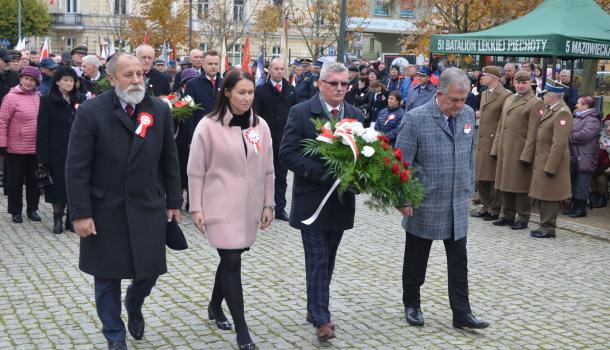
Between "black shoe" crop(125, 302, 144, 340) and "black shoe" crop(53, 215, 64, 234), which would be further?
"black shoe" crop(53, 215, 64, 234)

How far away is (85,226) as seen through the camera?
18.1ft

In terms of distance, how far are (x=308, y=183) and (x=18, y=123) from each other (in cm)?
601

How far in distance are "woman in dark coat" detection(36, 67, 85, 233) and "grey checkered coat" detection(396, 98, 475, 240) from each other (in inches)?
202

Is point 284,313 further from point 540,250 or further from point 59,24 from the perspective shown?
point 59,24

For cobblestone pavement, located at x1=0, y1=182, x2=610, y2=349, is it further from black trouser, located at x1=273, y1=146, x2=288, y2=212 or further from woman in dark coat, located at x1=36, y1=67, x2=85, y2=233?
black trouser, located at x1=273, y1=146, x2=288, y2=212

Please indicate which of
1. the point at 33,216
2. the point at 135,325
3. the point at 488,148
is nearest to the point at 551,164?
the point at 488,148

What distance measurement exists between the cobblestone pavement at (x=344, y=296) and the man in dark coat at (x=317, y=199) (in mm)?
379

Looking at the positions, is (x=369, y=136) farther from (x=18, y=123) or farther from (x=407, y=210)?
A: (x=18, y=123)

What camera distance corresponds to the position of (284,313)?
705 centimetres

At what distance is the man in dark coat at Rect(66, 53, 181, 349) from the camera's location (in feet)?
18.2

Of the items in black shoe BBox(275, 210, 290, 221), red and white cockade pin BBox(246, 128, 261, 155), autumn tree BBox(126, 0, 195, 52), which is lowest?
black shoe BBox(275, 210, 290, 221)

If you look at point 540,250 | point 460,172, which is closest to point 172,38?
point 540,250

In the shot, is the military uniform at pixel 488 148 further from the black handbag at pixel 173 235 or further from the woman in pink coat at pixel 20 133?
the black handbag at pixel 173 235

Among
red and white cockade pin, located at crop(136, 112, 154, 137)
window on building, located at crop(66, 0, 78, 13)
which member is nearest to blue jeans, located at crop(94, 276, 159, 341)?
red and white cockade pin, located at crop(136, 112, 154, 137)
